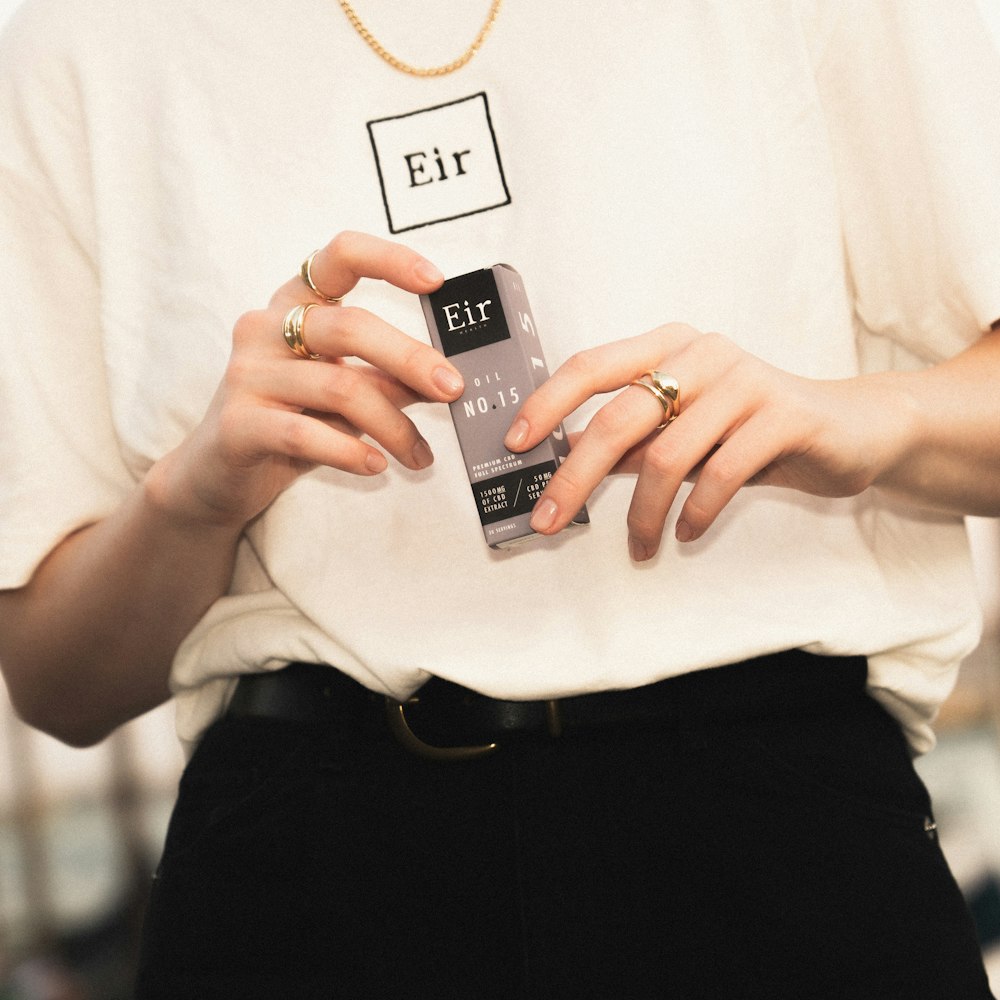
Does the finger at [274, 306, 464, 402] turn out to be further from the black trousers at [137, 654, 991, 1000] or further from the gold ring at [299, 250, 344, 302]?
the black trousers at [137, 654, 991, 1000]

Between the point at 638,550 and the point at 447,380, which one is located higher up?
the point at 447,380

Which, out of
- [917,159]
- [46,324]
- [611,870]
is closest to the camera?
[611,870]

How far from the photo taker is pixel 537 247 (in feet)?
2.79

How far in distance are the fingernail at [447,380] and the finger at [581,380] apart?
0.05 metres

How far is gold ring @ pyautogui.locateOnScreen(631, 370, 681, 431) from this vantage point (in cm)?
62

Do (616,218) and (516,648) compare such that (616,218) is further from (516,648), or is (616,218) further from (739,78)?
(516,648)

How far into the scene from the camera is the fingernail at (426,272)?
2.15ft

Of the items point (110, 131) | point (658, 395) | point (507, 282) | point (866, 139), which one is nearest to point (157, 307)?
point (110, 131)

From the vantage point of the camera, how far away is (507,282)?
0.67 meters

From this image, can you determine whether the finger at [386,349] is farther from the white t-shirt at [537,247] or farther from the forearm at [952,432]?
the forearm at [952,432]

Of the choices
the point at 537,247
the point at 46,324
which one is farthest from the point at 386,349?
the point at 46,324

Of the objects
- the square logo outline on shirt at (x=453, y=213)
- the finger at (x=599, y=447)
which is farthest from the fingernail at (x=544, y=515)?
the square logo outline on shirt at (x=453, y=213)

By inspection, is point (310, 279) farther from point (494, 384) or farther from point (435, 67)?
point (435, 67)

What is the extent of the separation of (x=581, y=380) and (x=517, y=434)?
0.05m
